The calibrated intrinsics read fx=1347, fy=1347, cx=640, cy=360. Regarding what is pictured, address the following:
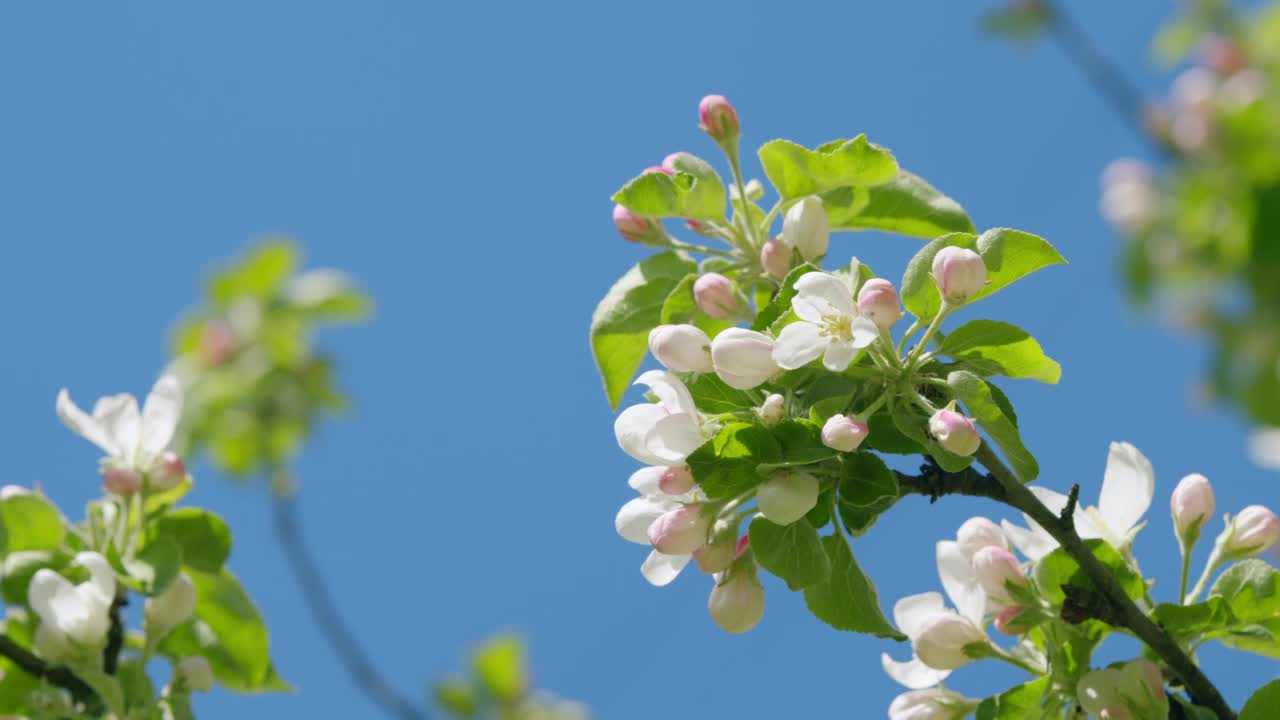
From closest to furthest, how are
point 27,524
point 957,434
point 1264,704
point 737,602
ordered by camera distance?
point 957,434 < point 1264,704 < point 737,602 < point 27,524

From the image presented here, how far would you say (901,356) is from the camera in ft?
4.33

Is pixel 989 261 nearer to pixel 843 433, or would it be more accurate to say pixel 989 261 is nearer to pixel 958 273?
pixel 958 273

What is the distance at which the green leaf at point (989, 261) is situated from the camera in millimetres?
1272

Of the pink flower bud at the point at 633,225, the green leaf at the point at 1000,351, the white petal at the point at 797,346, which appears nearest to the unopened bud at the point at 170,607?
the pink flower bud at the point at 633,225

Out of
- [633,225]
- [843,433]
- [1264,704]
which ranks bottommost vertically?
[1264,704]

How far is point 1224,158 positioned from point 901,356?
22.5 inches

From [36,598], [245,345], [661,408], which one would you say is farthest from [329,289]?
[661,408]

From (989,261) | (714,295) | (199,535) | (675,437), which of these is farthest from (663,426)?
(199,535)

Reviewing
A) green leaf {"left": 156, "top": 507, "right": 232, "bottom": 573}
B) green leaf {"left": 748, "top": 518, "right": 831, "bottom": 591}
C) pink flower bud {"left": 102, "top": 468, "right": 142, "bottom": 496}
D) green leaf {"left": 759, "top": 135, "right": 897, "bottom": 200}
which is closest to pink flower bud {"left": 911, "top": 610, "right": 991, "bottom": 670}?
green leaf {"left": 748, "top": 518, "right": 831, "bottom": 591}

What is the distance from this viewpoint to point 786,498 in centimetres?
122

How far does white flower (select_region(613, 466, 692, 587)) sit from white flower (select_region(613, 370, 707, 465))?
25mm

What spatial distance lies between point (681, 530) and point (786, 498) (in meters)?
0.13

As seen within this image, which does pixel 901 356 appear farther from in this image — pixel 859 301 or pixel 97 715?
pixel 97 715

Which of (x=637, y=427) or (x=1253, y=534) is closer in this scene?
(x=637, y=427)
